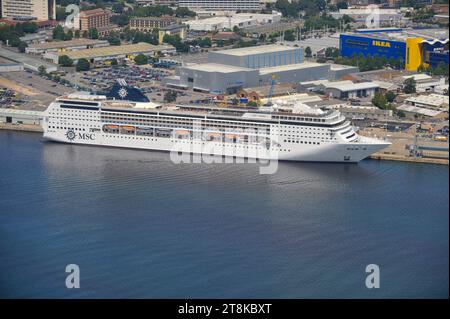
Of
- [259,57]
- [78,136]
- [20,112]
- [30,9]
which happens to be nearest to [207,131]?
[78,136]

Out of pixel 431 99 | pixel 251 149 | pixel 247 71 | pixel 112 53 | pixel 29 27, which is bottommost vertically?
pixel 251 149

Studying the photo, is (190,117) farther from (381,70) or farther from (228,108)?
(381,70)

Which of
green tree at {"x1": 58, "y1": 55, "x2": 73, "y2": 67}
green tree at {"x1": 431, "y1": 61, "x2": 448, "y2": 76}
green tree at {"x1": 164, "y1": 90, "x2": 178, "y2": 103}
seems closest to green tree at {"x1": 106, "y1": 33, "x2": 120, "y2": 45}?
green tree at {"x1": 58, "y1": 55, "x2": 73, "y2": 67}

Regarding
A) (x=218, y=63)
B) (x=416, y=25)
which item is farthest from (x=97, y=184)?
(x=416, y=25)

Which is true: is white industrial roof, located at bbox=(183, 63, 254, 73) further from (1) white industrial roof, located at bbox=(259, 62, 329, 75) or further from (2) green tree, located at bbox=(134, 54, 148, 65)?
(2) green tree, located at bbox=(134, 54, 148, 65)

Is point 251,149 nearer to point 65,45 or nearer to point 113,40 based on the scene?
point 65,45

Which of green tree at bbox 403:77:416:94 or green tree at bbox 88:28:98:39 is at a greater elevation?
green tree at bbox 88:28:98:39
